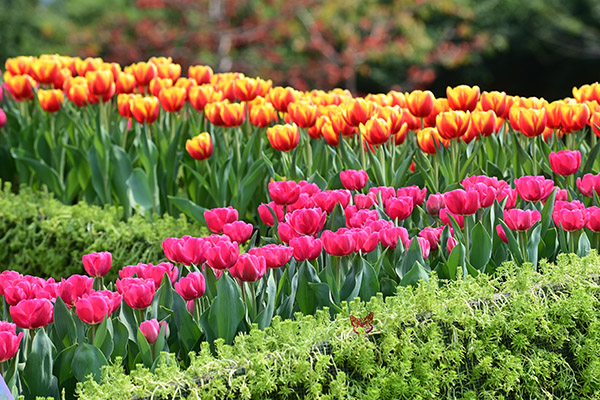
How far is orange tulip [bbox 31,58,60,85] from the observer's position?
17.7ft

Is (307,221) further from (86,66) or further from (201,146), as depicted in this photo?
(86,66)

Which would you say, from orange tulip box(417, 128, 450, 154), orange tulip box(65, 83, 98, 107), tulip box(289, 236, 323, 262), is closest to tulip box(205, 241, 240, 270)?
tulip box(289, 236, 323, 262)

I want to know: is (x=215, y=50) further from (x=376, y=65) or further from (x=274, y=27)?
(x=376, y=65)

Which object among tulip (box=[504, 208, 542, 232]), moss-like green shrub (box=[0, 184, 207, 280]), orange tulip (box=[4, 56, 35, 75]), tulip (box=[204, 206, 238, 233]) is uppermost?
orange tulip (box=[4, 56, 35, 75])

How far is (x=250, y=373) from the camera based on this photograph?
A: 2092mm

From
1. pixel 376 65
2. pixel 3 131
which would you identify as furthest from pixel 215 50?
pixel 3 131

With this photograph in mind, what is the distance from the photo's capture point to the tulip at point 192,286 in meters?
2.29

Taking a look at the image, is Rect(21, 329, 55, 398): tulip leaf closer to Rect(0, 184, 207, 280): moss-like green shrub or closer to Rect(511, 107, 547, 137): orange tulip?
Rect(0, 184, 207, 280): moss-like green shrub

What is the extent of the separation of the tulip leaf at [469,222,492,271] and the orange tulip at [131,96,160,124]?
2.38 meters

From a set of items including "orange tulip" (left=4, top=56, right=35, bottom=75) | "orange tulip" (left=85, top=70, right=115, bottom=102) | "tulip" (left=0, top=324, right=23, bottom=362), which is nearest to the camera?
"tulip" (left=0, top=324, right=23, bottom=362)

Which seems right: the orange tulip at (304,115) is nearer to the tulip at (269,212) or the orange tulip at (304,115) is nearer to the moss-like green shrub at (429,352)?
the tulip at (269,212)

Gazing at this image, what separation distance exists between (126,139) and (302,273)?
109 inches

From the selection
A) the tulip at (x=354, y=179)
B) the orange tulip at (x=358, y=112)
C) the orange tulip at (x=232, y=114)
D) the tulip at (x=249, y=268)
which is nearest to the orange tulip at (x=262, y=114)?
the orange tulip at (x=232, y=114)

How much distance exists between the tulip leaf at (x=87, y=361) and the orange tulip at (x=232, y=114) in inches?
90.8
